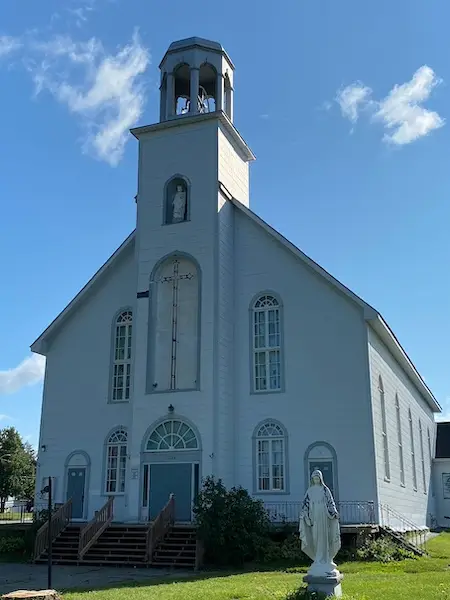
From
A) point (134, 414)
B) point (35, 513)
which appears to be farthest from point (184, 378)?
point (35, 513)

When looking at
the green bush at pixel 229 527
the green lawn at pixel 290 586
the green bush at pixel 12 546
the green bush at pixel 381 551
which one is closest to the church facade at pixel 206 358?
the green bush at pixel 381 551

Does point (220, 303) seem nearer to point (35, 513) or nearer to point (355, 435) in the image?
point (355, 435)

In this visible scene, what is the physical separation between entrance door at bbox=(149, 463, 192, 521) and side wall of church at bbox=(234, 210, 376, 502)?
1.83 meters

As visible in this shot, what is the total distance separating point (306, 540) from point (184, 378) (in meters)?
12.7

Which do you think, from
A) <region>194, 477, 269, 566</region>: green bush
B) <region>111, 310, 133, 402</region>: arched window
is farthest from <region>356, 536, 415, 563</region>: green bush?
<region>111, 310, 133, 402</region>: arched window

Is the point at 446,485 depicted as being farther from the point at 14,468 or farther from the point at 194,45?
the point at 14,468

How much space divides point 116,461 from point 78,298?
6710 mm

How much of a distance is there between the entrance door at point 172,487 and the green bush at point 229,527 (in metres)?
2.89

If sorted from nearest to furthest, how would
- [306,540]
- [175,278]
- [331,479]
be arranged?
1. [306,540]
2. [331,479]
3. [175,278]

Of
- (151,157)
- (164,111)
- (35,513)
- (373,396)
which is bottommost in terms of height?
(35,513)

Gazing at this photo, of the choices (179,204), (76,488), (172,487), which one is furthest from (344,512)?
(179,204)

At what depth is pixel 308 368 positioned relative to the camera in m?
23.6

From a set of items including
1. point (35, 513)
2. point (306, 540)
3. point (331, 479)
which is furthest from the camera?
point (35, 513)

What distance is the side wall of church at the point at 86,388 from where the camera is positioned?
1007 inches
